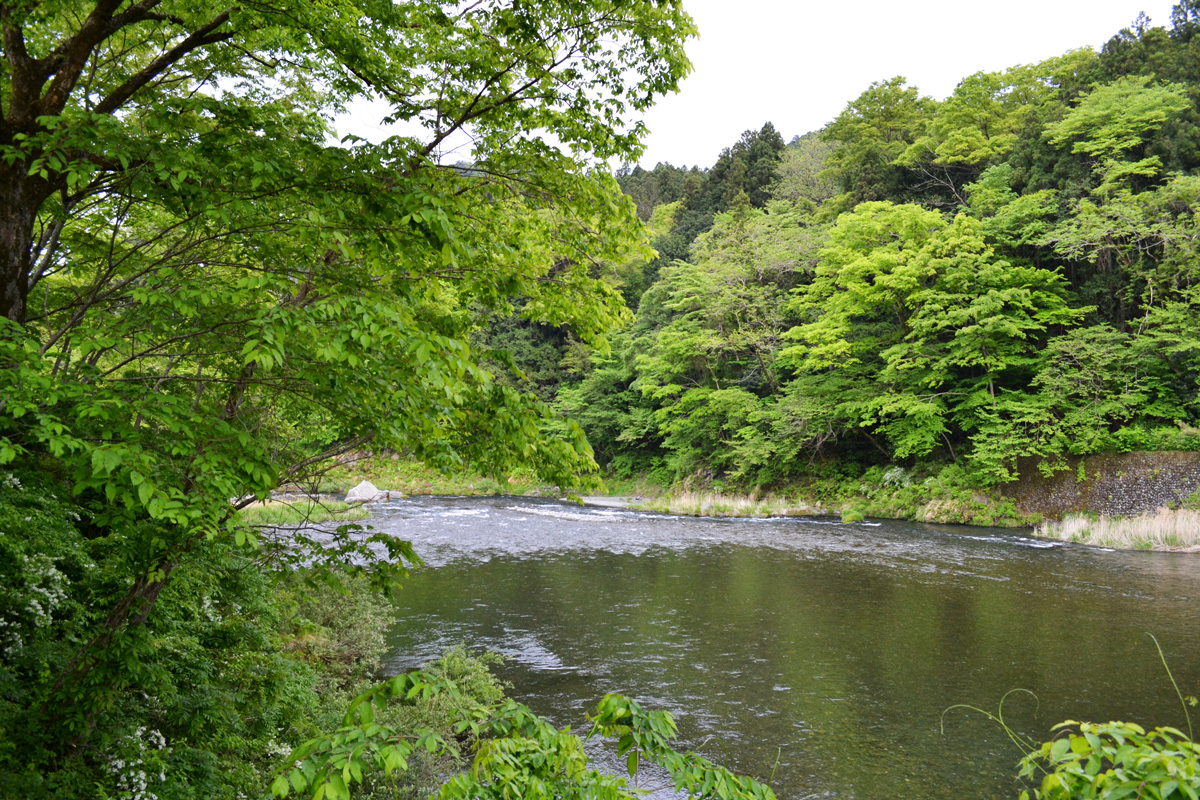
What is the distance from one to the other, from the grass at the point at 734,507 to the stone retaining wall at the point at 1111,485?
7014mm

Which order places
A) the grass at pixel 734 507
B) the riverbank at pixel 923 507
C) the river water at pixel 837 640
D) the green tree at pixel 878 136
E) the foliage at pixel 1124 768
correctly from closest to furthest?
the foliage at pixel 1124 768 < the river water at pixel 837 640 < the riverbank at pixel 923 507 < the grass at pixel 734 507 < the green tree at pixel 878 136

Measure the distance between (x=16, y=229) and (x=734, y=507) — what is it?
934 inches

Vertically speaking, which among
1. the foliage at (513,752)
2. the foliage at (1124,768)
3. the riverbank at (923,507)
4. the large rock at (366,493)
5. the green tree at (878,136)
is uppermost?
the green tree at (878,136)

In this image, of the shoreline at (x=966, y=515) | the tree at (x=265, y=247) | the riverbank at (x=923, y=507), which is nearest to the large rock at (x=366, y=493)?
the shoreline at (x=966, y=515)

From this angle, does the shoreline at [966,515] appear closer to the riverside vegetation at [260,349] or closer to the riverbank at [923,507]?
the riverbank at [923,507]

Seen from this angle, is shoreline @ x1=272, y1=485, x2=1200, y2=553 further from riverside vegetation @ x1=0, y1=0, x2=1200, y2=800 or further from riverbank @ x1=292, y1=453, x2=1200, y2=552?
riverside vegetation @ x1=0, y1=0, x2=1200, y2=800

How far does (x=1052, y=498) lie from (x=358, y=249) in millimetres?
22626

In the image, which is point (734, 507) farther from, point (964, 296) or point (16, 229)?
point (16, 229)

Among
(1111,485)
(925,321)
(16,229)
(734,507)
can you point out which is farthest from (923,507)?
(16,229)

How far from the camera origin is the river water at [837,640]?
261 inches

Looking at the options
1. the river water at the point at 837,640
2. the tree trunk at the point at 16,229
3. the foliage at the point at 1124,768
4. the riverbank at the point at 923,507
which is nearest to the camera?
the foliage at the point at 1124,768

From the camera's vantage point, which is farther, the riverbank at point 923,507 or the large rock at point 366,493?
the large rock at point 366,493

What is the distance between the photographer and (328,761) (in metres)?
1.91

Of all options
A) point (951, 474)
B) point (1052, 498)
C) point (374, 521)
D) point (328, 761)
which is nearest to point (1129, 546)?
point (1052, 498)
